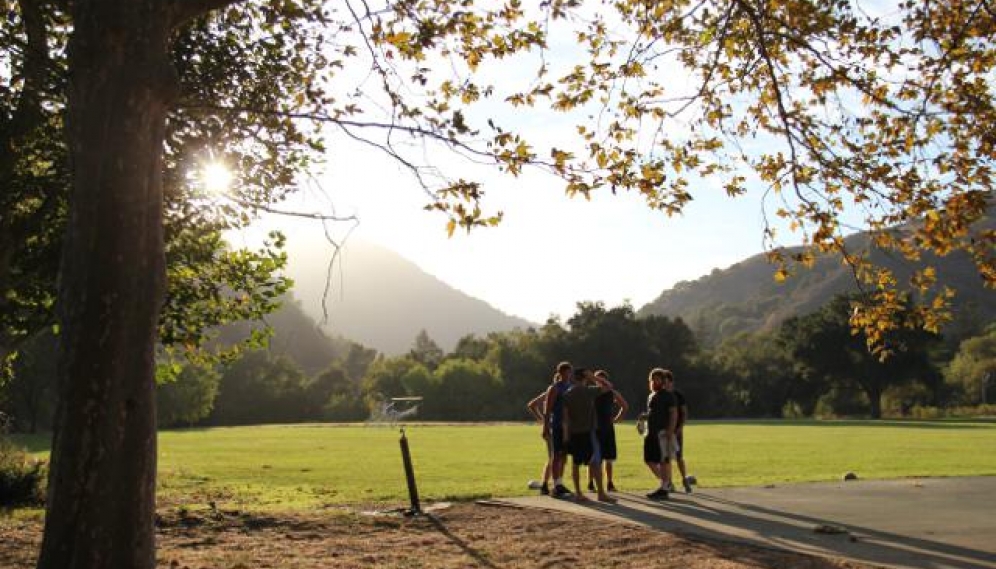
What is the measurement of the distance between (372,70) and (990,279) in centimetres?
657

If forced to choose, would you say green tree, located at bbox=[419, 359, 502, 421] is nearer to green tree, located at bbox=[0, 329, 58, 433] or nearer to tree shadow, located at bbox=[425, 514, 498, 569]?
green tree, located at bbox=[0, 329, 58, 433]

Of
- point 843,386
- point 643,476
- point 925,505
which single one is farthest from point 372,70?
point 843,386

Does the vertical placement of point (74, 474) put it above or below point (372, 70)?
below

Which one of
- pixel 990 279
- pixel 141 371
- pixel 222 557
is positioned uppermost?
pixel 990 279

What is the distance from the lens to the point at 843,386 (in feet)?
285

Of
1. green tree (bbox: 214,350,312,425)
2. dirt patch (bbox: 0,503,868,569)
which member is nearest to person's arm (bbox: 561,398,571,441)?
dirt patch (bbox: 0,503,868,569)

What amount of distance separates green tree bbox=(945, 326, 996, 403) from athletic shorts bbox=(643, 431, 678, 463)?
288 ft

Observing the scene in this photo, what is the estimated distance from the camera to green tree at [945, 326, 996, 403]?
9531 centimetres

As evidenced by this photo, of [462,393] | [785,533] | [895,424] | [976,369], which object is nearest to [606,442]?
[785,533]

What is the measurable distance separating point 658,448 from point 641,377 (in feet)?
268

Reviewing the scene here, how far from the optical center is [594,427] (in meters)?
13.8

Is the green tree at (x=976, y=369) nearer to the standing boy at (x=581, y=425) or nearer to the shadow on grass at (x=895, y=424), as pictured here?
the shadow on grass at (x=895, y=424)

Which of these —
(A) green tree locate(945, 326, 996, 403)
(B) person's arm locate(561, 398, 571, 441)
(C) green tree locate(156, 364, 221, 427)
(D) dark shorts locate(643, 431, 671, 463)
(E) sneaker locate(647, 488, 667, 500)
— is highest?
(A) green tree locate(945, 326, 996, 403)

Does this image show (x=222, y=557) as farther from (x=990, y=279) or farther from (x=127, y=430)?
(x=990, y=279)
